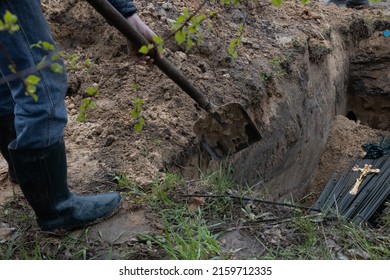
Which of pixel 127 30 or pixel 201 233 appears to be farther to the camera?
pixel 127 30

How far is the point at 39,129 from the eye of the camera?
1.97 metres

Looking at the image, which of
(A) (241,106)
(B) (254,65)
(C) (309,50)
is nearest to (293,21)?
(C) (309,50)

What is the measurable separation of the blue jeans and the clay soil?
1.35 ft

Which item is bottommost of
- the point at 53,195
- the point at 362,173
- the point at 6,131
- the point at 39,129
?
the point at 362,173

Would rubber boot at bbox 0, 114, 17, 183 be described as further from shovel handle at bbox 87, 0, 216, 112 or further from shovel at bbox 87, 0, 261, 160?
shovel at bbox 87, 0, 261, 160

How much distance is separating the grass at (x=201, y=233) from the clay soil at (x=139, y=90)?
0.04 meters

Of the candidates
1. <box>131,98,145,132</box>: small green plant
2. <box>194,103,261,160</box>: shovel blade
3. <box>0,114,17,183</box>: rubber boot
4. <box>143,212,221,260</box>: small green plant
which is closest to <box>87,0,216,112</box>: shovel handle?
<box>194,103,261,160</box>: shovel blade

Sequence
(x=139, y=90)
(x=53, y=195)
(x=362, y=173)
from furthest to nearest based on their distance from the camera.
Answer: (x=362, y=173) → (x=139, y=90) → (x=53, y=195)

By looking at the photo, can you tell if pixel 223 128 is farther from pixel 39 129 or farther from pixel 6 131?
pixel 39 129

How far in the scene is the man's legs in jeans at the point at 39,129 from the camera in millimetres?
1859

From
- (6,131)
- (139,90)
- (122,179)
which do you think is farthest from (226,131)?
(6,131)

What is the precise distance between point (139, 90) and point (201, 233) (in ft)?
4.19

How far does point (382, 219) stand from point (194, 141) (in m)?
1.19
